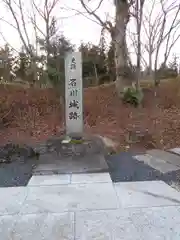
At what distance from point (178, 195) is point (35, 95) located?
7.64m

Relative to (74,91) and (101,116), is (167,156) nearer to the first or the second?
(74,91)

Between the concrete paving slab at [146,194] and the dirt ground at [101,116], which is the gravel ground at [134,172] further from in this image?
the dirt ground at [101,116]

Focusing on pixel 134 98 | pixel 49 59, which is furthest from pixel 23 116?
pixel 134 98

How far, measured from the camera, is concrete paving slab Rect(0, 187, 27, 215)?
249 centimetres

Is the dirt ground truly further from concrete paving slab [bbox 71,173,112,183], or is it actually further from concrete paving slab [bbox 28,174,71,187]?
concrete paving slab [bbox 28,174,71,187]

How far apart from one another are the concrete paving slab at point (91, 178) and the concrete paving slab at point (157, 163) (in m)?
0.85

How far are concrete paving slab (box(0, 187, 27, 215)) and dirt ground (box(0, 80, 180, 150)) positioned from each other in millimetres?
2764

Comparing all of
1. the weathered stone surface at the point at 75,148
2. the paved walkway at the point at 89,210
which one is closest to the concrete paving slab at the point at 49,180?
the paved walkway at the point at 89,210

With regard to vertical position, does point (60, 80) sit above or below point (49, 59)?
below

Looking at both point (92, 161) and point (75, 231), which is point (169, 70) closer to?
point (92, 161)

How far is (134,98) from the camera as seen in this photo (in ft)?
29.5

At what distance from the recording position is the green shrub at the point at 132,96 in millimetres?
8945

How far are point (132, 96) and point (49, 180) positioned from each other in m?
6.17

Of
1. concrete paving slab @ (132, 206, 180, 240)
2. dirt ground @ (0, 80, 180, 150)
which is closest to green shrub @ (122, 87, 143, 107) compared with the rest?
dirt ground @ (0, 80, 180, 150)
